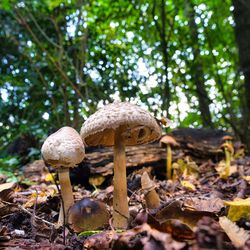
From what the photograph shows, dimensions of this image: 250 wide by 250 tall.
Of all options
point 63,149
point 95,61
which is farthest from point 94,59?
point 63,149

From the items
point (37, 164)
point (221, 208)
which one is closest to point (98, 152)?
point (37, 164)

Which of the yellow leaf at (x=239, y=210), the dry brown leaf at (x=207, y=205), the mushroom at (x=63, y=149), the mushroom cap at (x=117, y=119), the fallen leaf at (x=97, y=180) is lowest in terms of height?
the fallen leaf at (x=97, y=180)

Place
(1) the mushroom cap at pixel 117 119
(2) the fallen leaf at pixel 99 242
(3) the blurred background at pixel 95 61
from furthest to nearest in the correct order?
(3) the blurred background at pixel 95 61, (1) the mushroom cap at pixel 117 119, (2) the fallen leaf at pixel 99 242

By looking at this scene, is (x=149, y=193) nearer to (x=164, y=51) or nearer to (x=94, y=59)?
(x=164, y=51)

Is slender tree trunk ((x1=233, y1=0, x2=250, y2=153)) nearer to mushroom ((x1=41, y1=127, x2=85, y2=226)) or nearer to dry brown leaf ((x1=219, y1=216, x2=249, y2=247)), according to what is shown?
mushroom ((x1=41, y1=127, x2=85, y2=226))

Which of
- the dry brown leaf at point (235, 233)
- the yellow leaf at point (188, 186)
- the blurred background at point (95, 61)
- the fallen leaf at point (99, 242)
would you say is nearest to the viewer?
the dry brown leaf at point (235, 233)

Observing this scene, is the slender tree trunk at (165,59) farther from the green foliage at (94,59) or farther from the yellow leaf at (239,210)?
the yellow leaf at (239,210)

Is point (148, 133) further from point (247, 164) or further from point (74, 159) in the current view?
point (247, 164)

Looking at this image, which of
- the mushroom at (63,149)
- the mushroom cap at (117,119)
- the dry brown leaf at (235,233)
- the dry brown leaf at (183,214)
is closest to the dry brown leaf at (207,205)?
the dry brown leaf at (183,214)
